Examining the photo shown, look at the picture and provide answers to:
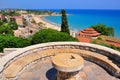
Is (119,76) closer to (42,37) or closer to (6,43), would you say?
(42,37)

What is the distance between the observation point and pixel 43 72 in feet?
27.9

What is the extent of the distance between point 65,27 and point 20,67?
73.1 ft

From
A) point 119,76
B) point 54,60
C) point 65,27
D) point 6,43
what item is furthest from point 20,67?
point 65,27

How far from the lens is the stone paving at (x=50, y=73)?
8.05m

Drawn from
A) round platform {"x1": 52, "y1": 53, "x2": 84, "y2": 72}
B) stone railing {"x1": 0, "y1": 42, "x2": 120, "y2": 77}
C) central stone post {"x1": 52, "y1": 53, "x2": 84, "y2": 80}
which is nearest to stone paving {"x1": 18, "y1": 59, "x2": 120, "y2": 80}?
central stone post {"x1": 52, "y1": 53, "x2": 84, "y2": 80}

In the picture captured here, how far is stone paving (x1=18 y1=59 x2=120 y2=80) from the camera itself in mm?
8052

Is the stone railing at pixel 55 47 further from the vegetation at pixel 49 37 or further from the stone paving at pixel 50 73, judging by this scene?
the vegetation at pixel 49 37

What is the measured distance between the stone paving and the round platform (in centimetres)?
88

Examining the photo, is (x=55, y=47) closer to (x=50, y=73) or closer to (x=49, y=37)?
(x=50, y=73)

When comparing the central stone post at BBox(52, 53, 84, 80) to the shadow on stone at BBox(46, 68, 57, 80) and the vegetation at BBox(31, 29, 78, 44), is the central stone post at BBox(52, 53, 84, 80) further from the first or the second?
the vegetation at BBox(31, 29, 78, 44)

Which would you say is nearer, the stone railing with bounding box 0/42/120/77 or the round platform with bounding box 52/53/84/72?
the round platform with bounding box 52/53/84/72

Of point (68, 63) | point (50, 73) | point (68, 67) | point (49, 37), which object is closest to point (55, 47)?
point (50, 73)

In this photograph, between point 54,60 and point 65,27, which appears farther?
point 65,27

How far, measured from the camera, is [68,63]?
765 centimetres
